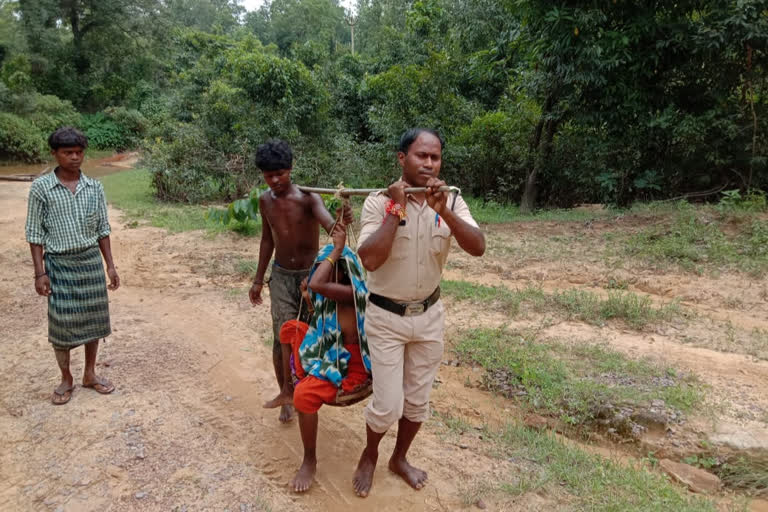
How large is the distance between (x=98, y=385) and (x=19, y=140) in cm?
2056

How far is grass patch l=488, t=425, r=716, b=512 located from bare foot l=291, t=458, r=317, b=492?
0.96m

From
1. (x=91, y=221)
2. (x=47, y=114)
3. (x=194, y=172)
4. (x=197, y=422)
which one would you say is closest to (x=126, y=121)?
(x=47, y=114)

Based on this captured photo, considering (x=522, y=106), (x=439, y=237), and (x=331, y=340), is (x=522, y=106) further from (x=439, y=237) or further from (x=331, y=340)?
(x=331, y=340)

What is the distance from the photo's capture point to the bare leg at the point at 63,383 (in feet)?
11.4

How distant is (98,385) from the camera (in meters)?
3.60

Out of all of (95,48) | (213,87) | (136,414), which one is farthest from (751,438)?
(95,48)

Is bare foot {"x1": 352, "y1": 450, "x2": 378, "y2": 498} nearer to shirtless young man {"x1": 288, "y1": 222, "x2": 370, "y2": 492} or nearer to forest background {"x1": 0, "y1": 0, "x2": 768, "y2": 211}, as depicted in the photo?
shirtless young man {"x1": 288, "y1": 222, "x2": 370, "y2": 492}

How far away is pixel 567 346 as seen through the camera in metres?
4.46

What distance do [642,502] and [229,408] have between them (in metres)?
2.42

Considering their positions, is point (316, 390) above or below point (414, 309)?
below

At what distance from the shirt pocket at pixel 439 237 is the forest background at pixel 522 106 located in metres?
7.02

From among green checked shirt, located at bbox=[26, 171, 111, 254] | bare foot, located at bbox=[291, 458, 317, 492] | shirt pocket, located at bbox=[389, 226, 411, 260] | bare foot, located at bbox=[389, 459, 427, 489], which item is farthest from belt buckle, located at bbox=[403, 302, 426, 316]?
green checked shirt, located at bbox=[26, 171, 111, 254]

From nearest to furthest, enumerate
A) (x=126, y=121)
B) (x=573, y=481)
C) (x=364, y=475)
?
(x=364, y=475) < (x=573, y=481) < (x=126, y=121)

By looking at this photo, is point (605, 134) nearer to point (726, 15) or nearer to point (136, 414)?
point (726, 15)
